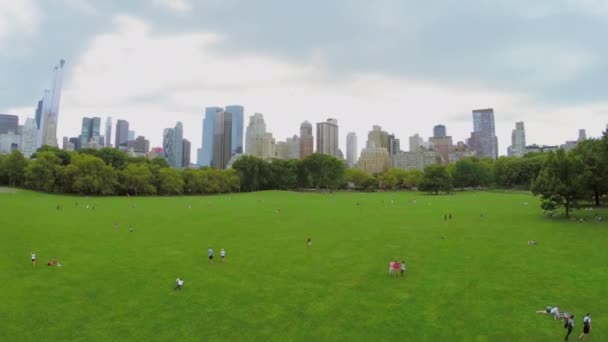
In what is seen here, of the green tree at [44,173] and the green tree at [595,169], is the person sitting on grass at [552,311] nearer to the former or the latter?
the green tree at [595,169]

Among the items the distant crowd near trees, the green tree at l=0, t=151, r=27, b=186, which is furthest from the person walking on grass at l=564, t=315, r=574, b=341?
the green tree at l=0, t=151, r=27, b=186

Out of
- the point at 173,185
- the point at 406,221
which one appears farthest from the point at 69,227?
the point at 173,185

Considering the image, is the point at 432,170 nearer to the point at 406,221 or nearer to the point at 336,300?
the point at 406,221

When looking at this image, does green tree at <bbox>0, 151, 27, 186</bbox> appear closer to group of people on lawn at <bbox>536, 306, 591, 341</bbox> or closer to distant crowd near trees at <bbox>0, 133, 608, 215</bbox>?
distant crowd near trees at <bbox>0, 133, 608, 215</bbox>

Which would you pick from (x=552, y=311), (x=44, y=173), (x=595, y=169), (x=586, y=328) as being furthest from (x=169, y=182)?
(x=586, y=328)

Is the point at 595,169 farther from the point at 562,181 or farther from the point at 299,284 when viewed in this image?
the point at 299,284

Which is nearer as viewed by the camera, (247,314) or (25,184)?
(247,314)
